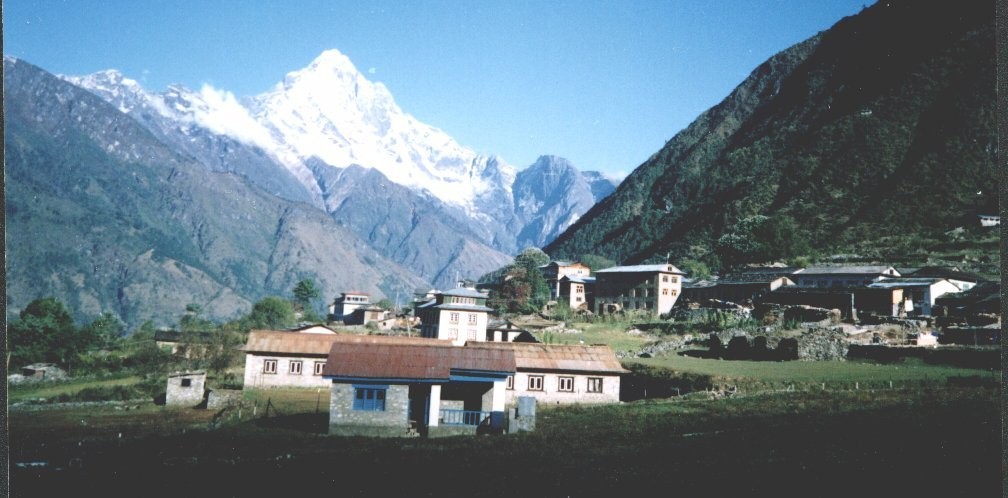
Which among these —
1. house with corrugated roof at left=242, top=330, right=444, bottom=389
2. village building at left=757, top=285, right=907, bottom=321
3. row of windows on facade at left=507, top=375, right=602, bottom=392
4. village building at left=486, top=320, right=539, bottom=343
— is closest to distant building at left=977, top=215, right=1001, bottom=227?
village building at left=757, top=285, right=907, bottom=321

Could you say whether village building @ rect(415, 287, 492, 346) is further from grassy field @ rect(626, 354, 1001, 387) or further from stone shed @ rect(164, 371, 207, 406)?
stone shed @ rect(164, 371, 207, 406)

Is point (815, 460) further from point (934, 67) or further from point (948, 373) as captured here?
point (934, 67)

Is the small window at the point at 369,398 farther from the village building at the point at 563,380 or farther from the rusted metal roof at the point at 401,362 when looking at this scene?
the village building at the point at 563,380

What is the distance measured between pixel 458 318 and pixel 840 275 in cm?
4744

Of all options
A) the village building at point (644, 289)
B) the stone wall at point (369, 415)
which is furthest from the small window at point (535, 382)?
the village building at point (644, 289)

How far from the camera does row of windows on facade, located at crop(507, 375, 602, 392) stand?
38938 millimetres

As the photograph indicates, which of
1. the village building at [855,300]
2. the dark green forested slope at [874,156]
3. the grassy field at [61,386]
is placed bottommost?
the grassy field at [61,386]

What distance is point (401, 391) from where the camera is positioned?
2603 cm

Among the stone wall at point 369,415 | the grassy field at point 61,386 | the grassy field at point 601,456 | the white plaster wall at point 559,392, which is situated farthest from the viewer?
the grassy field at point 61,386

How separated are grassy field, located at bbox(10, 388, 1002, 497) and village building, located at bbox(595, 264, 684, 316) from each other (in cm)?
6428

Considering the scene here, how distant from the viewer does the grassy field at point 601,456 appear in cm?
1535

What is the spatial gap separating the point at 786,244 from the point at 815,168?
54.3 meters

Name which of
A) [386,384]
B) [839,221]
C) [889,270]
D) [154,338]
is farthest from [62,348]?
[839,221]

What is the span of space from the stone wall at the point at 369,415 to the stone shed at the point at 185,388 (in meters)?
17.1
